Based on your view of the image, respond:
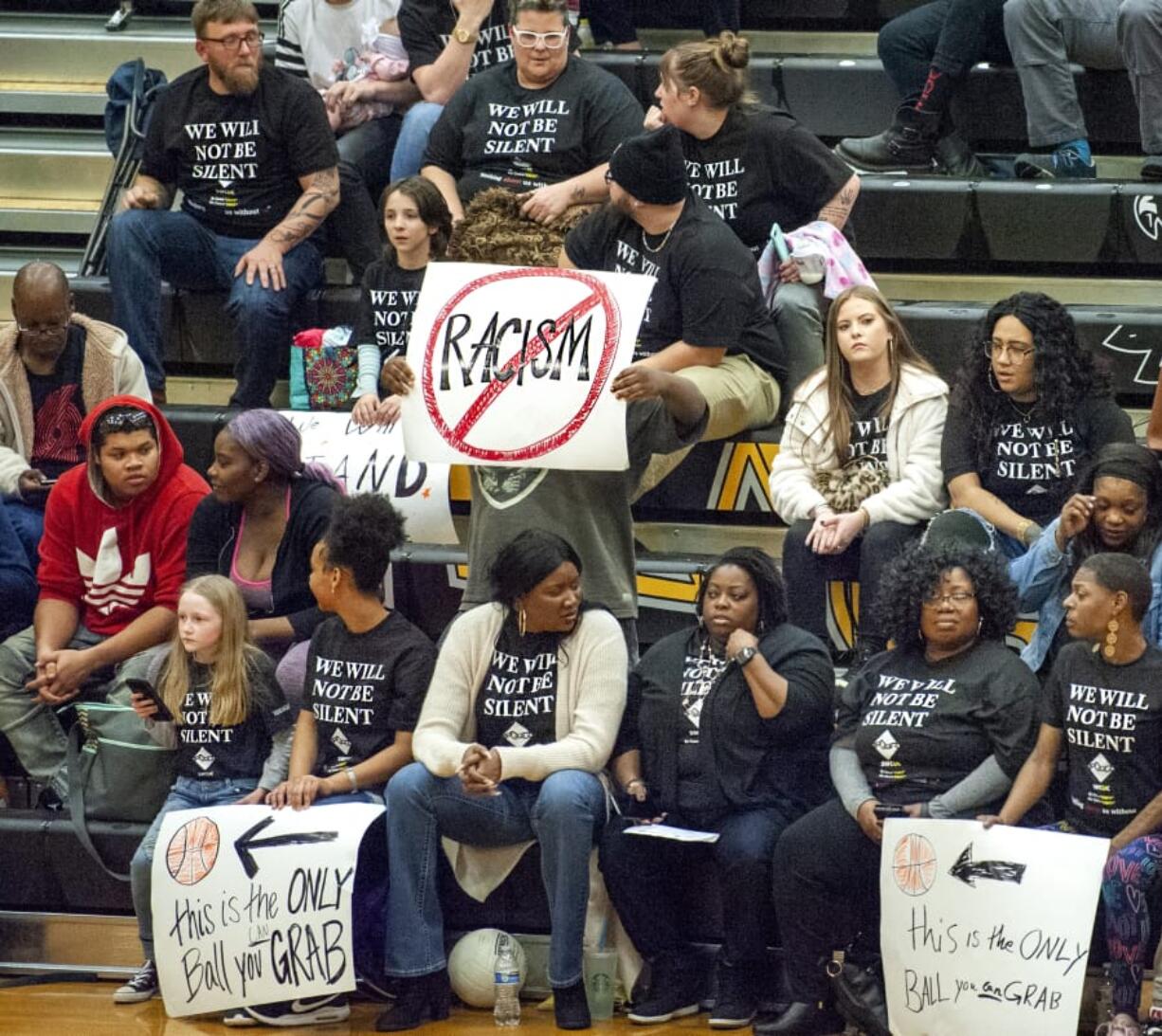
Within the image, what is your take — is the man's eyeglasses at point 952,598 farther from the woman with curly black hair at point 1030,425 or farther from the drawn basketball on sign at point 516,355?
the drawn basketball on sign at point 516,355

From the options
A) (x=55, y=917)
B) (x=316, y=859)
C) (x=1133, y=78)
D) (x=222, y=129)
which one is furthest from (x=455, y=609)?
(x=1133, y=78)

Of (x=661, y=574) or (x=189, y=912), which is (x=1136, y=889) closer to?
(x=661, y=574)

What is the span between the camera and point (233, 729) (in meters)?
5.53

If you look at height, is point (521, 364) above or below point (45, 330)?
below

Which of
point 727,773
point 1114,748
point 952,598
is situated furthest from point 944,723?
point 727,773

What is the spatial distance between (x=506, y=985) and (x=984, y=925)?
46.3 inches

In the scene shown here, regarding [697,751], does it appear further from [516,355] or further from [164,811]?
[164,811]

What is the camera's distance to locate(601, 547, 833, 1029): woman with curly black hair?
5.11m

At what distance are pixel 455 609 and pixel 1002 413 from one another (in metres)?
1.58

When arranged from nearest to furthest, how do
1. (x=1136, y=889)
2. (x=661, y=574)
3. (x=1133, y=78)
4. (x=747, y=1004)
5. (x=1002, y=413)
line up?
(x=1136, y=889) → (x=747, y=1004) → (x=1002, y=413) → (x=661, y=574) → (x=1133, y=78)

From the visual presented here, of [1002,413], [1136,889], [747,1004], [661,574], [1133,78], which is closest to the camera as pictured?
[1136,889]

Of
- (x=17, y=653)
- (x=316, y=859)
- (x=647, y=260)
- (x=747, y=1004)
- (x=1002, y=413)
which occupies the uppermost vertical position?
(x=647, y=260)

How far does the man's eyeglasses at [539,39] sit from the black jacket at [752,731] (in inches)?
86.0

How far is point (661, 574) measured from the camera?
19.6ft
